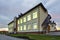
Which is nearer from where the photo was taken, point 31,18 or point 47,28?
point 47,28

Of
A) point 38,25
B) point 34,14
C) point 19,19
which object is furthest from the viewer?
point 19,19

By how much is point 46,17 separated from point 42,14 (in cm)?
218

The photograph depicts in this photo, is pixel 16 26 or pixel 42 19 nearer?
pixel 42 19

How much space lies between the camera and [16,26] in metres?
69.8

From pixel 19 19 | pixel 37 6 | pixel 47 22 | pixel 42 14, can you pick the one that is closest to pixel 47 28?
pixel 47 22

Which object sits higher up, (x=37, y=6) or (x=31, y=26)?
(x=37, y=6)

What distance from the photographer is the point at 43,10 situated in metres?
44.6

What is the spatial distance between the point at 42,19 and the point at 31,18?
6358 millimetres

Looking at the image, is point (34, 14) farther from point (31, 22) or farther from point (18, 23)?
point (18, 23)

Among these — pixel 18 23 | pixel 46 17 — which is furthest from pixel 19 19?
pixel 46 17

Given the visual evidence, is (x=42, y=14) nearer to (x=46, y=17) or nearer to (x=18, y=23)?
(x=46, y=17)

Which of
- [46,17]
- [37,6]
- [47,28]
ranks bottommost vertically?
[47,28]

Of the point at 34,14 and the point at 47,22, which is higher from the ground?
the point at 34,14

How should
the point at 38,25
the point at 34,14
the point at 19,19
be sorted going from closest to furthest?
the point at 38,25
the point at 34,14
the point at 19,19
